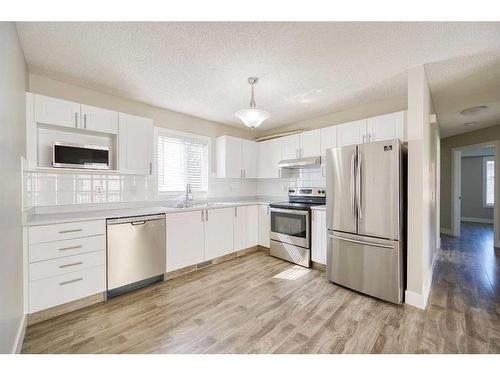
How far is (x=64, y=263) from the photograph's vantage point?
2.03m

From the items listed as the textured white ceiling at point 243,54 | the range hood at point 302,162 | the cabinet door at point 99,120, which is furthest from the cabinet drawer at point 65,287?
the range hood at point 302,162

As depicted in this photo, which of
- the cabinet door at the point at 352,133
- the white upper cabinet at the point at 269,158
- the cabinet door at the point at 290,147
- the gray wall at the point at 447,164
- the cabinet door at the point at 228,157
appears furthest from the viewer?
the gray wall at the point at 447,164

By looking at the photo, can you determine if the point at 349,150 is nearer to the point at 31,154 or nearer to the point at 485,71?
the point at 485,71

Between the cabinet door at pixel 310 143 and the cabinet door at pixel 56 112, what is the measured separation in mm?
3131

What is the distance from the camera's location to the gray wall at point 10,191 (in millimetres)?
1275

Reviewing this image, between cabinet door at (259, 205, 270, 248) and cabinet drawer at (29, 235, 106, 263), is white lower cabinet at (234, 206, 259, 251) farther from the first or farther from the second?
cabinet drawer at (29, 235, 106, 263)

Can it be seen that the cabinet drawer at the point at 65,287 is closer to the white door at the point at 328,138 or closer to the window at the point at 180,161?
the window at the point at 180,161

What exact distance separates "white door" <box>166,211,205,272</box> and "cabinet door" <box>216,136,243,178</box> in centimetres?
111

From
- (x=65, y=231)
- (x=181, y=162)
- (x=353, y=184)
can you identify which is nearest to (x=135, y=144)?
(x=181, y=162)

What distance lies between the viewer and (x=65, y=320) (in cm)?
196

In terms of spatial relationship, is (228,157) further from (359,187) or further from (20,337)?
(20,337)
